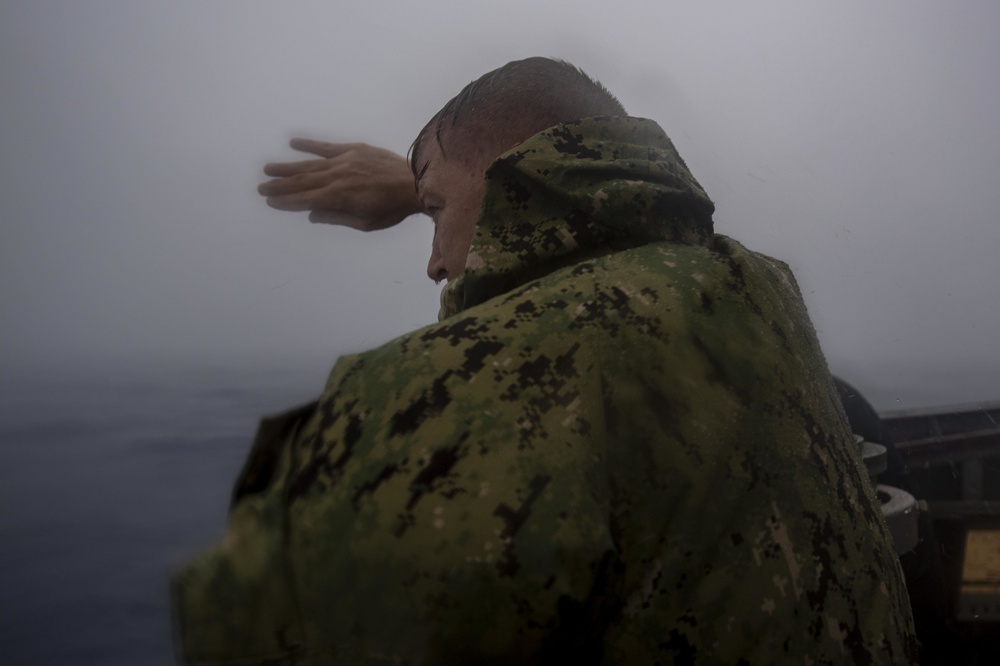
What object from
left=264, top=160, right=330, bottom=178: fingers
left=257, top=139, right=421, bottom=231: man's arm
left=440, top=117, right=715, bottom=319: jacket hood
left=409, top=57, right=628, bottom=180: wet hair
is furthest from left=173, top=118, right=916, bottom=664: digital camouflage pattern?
left=264, top=160, right=330, bottom=178: fingers

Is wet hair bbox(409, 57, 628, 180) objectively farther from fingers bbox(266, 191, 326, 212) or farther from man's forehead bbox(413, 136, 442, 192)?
fingers bbox(266, 191, 326, 212)

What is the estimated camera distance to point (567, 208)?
74 centimetres

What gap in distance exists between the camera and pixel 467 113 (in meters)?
1.09

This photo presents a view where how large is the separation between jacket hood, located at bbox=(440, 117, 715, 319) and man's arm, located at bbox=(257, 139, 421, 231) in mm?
961

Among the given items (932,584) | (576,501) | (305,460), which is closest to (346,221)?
(305,460)

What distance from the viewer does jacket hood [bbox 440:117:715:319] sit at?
28.6 inches

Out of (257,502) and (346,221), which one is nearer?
(257,502)

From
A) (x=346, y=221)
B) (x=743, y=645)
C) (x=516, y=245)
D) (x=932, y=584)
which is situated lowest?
(x=932, y=584)

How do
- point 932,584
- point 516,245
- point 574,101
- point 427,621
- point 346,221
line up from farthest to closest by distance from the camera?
point 932,584, point 346,221, point 574,101, point 516,245, point 427,621

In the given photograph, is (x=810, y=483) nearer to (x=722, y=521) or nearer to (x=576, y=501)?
(x=722, y=521)

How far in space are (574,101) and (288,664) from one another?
897mm

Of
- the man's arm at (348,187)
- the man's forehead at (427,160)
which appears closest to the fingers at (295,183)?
the man's arm at (348,187)

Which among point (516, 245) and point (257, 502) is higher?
point (516, 245)

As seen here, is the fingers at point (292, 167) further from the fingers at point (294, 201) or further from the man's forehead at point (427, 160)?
the man's forehead at point (427, 160)
